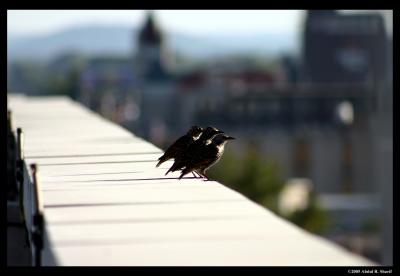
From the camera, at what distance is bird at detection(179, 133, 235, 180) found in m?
→ 8.44

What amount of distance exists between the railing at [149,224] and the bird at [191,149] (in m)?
0.08

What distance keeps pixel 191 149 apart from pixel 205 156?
198 mm

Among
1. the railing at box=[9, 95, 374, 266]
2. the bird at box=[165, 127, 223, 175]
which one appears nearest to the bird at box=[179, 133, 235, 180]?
the bird at box=[165, 127, 223, 175]

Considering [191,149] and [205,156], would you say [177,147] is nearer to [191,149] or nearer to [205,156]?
[191,149]

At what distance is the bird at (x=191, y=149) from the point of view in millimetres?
8477

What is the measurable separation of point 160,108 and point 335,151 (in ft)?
163

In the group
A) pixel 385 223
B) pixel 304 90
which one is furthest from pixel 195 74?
pixel 385 223

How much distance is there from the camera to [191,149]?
9.02 meters

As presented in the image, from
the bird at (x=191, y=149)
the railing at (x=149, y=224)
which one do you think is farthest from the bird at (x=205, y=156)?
the railing at (x=149, y=224)

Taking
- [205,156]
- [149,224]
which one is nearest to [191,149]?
[205,156]

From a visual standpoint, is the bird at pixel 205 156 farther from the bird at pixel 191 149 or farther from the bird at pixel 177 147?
the bird at pixel 177 147

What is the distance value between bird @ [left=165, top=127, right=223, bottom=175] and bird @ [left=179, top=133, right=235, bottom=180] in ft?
0.09

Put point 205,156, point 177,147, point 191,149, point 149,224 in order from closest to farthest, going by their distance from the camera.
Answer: point 149,224 → point 205,156 → point 191,149 → point 177,147

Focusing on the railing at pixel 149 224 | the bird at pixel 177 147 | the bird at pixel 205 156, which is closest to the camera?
the railing at pixel 149 224
